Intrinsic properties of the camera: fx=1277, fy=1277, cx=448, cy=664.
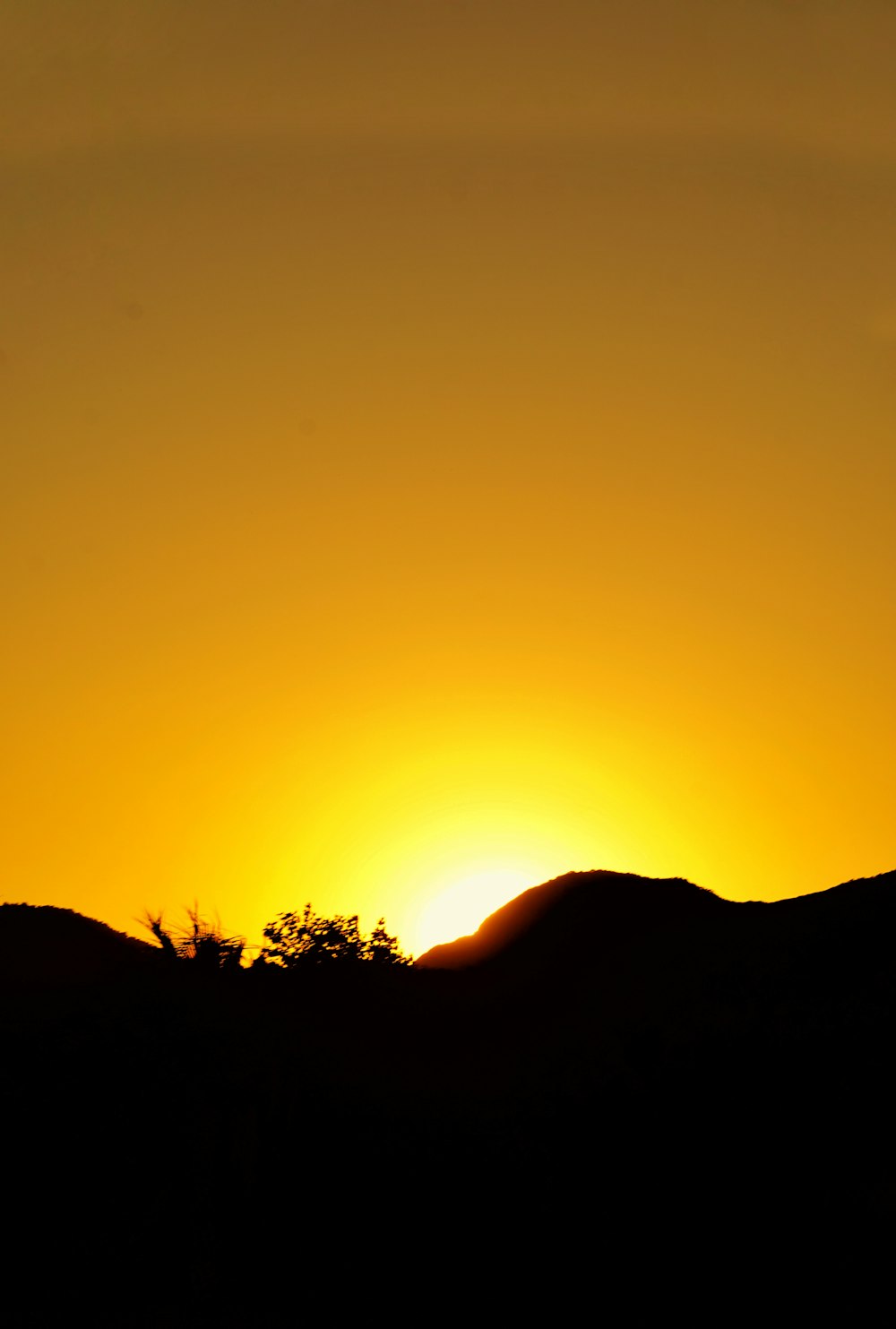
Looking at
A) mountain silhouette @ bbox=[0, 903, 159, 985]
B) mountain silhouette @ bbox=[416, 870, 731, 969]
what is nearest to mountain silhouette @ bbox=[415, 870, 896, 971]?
mountain silhouette @ bbox=[416, 870, 731, 969]

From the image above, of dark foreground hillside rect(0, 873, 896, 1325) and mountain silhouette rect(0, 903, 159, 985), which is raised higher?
mountain silhouette rect(0, 903, 159, 985)

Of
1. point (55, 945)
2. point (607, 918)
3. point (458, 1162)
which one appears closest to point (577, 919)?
point (607, 918)

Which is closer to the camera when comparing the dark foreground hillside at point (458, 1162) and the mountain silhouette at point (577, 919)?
the dark foreground hillside at point (458, 1162)

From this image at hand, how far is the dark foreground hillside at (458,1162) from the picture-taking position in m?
18.5

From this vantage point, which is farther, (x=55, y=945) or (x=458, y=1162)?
(x=55, y=945)

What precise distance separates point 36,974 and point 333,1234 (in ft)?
67.3

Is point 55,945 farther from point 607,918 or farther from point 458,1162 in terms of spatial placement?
point 458,1162

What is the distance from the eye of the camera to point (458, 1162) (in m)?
21.0

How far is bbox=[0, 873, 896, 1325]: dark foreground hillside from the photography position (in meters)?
18.5

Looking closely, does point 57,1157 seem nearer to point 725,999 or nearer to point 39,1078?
point 39,1078

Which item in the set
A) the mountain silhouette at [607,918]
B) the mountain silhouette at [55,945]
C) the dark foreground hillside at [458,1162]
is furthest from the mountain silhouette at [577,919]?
the dark foreground hillside at [458,1162]

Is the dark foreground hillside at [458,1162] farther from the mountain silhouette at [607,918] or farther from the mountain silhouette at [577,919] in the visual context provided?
the mountain silhouette at [577,919]

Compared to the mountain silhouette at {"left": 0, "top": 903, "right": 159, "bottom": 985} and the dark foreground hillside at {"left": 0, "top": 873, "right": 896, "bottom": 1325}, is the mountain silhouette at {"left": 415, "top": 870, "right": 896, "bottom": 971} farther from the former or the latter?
the mountain silhouette at {"left": 0, "top": 903, "right": 159, "bottom": 985}

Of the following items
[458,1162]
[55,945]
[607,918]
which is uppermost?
[55,945]
